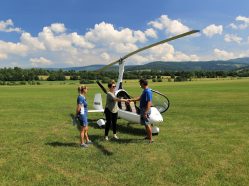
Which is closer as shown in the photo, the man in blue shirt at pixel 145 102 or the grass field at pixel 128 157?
the grass field at pixel 128 157

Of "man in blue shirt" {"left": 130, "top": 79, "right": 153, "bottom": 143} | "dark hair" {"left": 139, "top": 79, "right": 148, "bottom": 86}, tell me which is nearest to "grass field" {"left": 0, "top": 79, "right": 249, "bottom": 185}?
"man in blue shirt" {"left": 130, "top": 79, "right": 153, "bottom": 143}

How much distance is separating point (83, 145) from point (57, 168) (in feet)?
6.86

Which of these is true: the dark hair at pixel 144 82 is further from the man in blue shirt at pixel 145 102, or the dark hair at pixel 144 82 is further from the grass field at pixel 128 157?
the grass field at pixel 128 157

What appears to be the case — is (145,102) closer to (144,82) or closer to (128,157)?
(144,82)

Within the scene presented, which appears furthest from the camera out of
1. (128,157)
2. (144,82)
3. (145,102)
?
(145,102)

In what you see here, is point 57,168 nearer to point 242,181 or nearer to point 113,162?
point 113,162

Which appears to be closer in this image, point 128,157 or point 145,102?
point 128,157

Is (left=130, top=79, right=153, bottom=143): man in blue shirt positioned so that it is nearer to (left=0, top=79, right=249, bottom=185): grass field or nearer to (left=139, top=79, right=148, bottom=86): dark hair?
(left=139, top=79, right=148, bottom=86): dark hair

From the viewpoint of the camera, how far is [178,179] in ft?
21.8

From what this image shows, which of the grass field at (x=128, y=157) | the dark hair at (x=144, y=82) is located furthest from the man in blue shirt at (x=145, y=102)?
the grass field at (x=128, y=157)

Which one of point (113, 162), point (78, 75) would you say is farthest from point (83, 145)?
point (78, 75)

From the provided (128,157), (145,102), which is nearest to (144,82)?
(145,102)

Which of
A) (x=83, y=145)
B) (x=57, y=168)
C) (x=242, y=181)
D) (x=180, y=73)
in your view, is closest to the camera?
(x=242, y=181)

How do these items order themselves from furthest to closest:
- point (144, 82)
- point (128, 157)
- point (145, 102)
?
point (145, 102) → point (144, 82) → point (128, 157)
